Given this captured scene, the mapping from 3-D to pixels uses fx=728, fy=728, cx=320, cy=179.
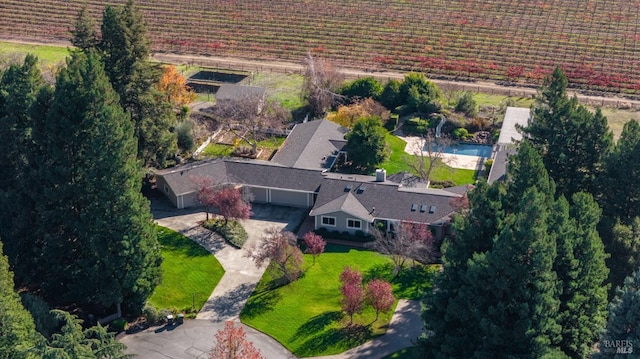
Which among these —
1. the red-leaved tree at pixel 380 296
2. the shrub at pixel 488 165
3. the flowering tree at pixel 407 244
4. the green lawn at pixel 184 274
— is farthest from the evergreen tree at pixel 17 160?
the shrub at pixel 488 165

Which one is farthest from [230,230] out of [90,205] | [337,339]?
[337,339]

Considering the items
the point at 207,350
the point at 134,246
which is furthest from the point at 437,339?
the point at 134,246

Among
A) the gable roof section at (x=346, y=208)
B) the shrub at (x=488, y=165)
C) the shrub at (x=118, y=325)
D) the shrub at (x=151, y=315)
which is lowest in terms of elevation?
the shrub at (x=118, y=325)

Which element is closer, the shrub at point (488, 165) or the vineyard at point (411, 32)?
the shrub at point (488, 165)

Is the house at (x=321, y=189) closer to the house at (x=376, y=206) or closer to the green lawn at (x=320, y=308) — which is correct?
the house at (x=376, y=206)

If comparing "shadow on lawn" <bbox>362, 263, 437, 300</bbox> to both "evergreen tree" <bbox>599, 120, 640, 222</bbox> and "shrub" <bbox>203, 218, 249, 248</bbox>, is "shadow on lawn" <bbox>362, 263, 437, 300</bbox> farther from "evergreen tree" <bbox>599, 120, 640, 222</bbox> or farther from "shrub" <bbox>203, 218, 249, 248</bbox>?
"evergreen tree" <bbox>599, 120, 640, 222</bbox>

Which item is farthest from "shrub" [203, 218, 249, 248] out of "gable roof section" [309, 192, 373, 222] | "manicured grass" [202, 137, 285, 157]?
"manicured grass" [202, 137, 285, 157]

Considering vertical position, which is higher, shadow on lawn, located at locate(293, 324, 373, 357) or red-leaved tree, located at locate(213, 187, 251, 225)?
red-leaved tree, located at locate(213, 187, 251, 225)
